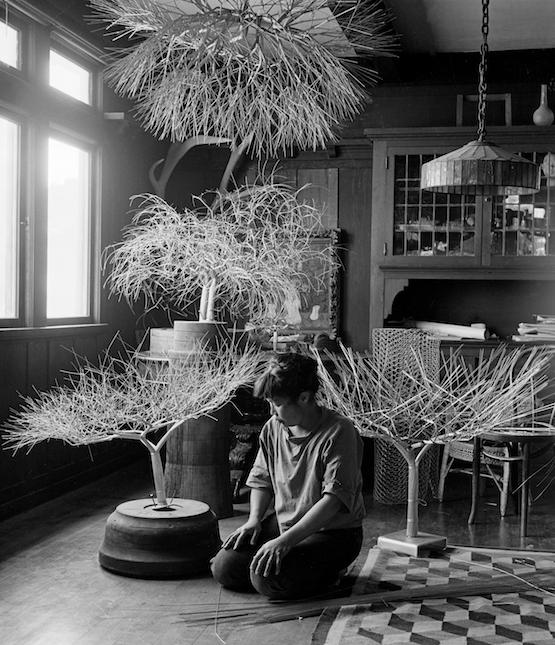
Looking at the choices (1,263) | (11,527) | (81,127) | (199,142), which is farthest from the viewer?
(199,142)

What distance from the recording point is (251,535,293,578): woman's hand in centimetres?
304

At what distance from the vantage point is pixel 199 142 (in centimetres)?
581

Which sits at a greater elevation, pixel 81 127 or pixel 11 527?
pixel 81 127

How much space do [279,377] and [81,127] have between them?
9.39 feet

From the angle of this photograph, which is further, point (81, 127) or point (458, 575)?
point (81, 127)

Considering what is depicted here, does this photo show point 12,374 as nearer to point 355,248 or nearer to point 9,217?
point 9,217

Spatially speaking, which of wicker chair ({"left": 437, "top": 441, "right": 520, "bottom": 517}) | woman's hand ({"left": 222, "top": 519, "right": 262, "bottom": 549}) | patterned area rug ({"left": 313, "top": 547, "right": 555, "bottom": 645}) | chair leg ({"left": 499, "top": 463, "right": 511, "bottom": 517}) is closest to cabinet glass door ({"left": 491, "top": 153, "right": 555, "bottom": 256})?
wicker chair ({"left": 437, "top": 441, "right": 520, "bottom": 517})

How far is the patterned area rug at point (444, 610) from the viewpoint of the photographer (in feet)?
9.50

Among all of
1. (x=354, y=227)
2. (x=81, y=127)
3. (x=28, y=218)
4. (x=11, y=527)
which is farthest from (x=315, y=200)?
(x=11, y=527)

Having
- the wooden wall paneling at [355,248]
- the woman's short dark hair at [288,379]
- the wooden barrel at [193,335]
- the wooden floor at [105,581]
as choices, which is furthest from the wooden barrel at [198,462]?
the wooden wall paneling at [355,248]

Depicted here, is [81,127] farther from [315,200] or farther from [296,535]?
[296,535]

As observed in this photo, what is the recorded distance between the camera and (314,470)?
3213 mm

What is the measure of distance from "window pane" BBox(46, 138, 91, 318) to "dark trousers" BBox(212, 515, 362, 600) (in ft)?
7.65

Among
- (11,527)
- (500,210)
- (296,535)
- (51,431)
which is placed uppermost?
(500,210)
